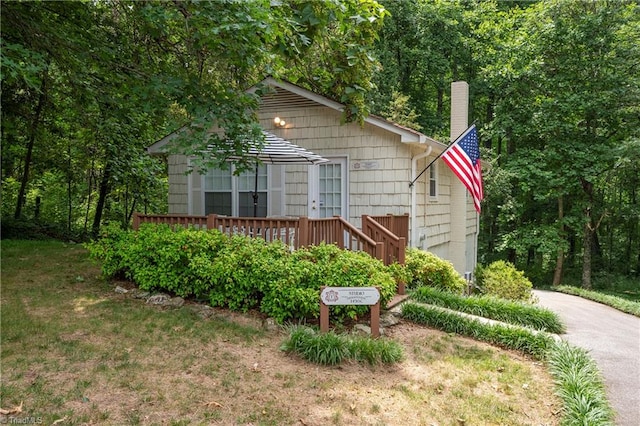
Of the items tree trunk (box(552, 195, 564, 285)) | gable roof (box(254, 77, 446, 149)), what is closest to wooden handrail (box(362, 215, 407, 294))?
gable roof (box(254, 77, 446, 149))

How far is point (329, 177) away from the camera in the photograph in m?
9.46

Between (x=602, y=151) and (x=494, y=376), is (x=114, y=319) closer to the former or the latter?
(x=494, y=376)

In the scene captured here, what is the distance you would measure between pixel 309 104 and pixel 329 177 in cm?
179

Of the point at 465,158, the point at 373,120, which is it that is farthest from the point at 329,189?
the point at 465,158

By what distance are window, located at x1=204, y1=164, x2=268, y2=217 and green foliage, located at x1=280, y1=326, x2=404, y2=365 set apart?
5.41 meters

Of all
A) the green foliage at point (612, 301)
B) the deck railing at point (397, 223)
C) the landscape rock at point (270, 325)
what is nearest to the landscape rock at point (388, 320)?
the landscape rock at point (270, 325)

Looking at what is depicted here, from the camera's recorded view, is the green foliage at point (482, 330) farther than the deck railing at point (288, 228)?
No

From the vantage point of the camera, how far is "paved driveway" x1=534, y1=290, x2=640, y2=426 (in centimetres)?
392

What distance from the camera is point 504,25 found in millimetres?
18562

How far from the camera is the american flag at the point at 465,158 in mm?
8211

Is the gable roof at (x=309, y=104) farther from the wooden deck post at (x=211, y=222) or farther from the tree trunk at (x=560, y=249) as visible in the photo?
the tree trunk at (x=560, y=249)

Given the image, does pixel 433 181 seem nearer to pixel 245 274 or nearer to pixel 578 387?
pixel 245 274

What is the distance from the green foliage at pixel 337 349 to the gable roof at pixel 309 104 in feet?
15.9

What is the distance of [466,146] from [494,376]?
5505 mm
